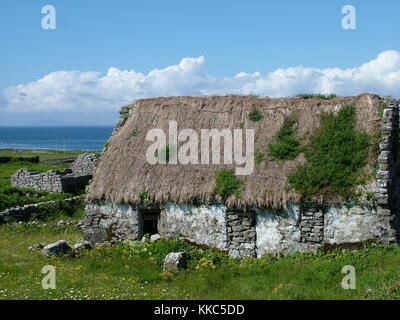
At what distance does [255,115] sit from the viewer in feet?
63.2

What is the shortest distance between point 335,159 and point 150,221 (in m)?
7.52

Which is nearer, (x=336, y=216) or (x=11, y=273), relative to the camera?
(x=11, y=273)

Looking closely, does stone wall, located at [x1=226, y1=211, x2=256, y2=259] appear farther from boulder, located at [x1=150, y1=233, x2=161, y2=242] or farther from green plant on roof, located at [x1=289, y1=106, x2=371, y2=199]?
boulder, located at [x1=150, y1=233, x2=161, y2=242]

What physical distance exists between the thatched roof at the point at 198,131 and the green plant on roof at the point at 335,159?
36 centimetres

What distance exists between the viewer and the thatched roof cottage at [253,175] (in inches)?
639

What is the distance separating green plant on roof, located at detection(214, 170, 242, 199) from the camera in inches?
670

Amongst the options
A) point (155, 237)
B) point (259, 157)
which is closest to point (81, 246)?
point (155, 237)

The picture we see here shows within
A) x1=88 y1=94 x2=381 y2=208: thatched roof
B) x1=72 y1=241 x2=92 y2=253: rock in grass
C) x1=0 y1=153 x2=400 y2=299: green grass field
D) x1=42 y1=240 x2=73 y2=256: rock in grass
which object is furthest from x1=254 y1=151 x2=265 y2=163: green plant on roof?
x1=42 y1=240 x2=73 y2=256: rock in grass

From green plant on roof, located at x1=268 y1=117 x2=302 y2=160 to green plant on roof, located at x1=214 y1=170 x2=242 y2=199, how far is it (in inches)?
67.5

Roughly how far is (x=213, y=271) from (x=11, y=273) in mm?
6169

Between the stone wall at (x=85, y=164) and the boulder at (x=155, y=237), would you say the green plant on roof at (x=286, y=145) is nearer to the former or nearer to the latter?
the boulder at (x=155, y=237)

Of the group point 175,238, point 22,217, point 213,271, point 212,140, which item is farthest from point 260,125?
point 22,217
